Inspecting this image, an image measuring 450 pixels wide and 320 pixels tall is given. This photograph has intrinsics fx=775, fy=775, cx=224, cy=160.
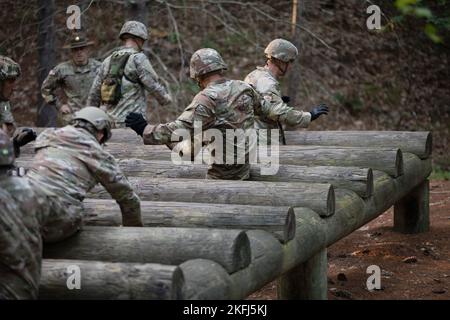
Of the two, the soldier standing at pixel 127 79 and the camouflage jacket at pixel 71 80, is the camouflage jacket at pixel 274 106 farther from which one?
the camouflage jacket at pixel 71 80

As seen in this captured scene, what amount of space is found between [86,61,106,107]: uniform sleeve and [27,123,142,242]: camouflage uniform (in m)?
4.56

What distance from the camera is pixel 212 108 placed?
6.89 m

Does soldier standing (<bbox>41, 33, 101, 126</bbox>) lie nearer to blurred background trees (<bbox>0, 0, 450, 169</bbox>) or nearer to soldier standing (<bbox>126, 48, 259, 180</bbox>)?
soldier standing (<bbox>126, 48, 259, 180</bbox>)

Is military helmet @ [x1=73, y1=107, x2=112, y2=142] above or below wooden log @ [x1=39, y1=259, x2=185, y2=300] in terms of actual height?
above

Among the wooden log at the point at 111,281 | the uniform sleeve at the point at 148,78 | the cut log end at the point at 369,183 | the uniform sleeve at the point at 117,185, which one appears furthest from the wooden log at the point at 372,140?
the wooden log at the point at 111,281

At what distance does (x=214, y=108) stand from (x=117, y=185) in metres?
1.77

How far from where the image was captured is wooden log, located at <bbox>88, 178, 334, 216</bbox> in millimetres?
6703

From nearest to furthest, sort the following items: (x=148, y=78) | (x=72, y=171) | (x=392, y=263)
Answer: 1. (x=72, y=171)
2. (x=392, y=263)
3. (x=148, y=78)

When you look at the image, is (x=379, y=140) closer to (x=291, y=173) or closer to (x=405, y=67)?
(x=291, y=173)

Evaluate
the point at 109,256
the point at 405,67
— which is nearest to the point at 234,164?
the point at 109,256

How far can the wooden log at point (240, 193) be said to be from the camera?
6703 millimetres

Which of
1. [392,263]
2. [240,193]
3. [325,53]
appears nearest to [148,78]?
[240,193]

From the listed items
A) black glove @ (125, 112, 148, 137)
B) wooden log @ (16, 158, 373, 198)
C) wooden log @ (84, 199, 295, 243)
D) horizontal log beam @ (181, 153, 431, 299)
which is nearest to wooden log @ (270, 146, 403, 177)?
horizontal log beam @ (181, 153, 431, 299)

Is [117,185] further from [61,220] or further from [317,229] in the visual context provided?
[317,229]
